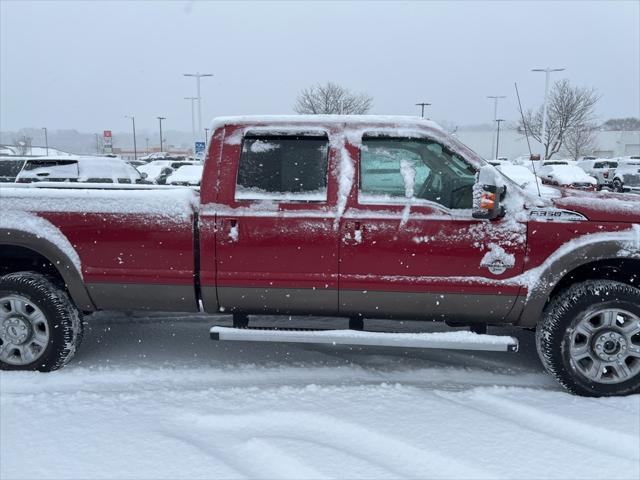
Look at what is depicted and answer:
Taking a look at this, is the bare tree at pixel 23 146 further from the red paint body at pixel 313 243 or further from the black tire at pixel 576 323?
the black tire at pixel 576 323

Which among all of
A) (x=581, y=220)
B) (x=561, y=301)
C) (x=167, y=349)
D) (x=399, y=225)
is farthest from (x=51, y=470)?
(x=581, y=220)

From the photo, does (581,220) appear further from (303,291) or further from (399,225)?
(303,291)

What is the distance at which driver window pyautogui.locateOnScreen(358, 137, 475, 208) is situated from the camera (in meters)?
3.80

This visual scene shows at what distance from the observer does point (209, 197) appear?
3887mm

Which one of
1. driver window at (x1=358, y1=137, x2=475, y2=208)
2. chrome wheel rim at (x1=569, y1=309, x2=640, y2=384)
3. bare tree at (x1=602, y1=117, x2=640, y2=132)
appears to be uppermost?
bare tree at (x1=602, y1=117, x2=640, y2=132)

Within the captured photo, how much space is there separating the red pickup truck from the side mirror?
28mm

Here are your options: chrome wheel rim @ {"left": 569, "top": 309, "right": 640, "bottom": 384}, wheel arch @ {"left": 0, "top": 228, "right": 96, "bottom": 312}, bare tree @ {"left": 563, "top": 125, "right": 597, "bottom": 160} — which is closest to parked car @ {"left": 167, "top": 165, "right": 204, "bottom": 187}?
wheel arch @ {"left": 0, "top": 228, "right": 96, "bottom": 312}

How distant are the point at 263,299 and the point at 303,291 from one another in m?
0.30

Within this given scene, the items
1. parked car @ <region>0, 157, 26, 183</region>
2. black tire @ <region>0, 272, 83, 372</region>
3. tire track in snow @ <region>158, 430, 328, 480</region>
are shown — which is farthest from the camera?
parked car @ <region>0, 157, 26, 183</region>

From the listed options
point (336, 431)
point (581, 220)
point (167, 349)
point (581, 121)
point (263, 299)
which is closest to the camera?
point (336, 431)

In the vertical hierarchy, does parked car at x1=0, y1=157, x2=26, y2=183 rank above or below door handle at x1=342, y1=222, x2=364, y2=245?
above

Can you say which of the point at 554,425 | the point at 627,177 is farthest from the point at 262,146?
the point at 627,177

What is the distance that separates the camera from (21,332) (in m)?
4.03

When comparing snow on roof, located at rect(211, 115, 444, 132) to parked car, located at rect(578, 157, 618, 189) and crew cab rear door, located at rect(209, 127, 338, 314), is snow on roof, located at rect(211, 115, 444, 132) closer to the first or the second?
crew cab rear door, located at rect(209, 127, 338, 314)
